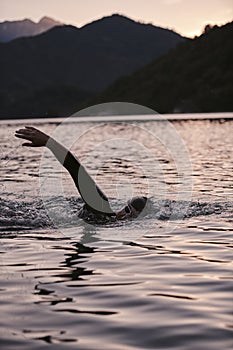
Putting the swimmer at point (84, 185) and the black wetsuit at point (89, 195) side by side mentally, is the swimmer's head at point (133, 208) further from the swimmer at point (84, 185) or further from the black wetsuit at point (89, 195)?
the black wetsuit at point (89, 195)

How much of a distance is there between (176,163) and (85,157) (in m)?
8.69

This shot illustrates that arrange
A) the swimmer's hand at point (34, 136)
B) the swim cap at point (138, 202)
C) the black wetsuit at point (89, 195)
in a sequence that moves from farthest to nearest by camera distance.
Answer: the swim cap at point (138, 202) < the black wetsuit at point (89, 195) < the swimmer's hand at point (34, 136)

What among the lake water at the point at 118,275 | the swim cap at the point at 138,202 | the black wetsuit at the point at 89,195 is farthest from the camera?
the swim cap at the point at 138,202

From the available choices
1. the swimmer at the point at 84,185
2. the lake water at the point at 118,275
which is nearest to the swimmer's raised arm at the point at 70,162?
the swimmer at the point at 84,185

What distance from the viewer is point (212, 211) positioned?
15547mm

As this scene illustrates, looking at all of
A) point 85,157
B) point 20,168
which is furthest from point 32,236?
point 85,157

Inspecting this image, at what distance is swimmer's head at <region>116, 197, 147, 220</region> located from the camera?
13.8 meters

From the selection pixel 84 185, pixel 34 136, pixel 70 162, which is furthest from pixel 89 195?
pixel 34 136

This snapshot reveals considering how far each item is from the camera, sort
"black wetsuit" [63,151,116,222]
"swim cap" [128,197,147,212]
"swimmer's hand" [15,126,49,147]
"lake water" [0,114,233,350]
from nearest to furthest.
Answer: "lake water" [0,114,233,350] → "swimmer's hand" [15,126,49,147] → "black wetsuit" [63,151,116,222] → "swim cap" [128,197,147,212]

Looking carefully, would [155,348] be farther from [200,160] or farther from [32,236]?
[200,160]

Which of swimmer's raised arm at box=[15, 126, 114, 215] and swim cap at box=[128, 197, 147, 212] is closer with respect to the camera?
swimmer's raised arm at box=[15, 126, 114, 215]

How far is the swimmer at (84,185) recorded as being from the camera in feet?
37.5

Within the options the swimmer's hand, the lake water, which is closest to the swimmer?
the swimmer's hand

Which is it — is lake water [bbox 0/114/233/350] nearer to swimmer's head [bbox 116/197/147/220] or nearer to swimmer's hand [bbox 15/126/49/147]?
swimmer's head [bbox 116/197/147/220]
